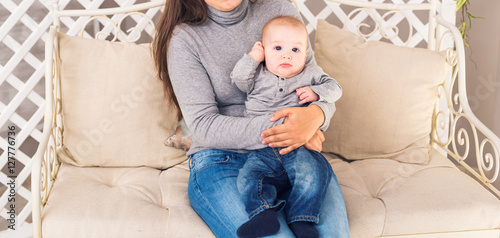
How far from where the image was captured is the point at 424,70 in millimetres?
1784

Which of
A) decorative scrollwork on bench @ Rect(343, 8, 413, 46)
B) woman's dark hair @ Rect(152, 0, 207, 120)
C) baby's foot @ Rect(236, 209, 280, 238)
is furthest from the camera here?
decorative scrollwork on bench @ Rect(343, 8, 413, 46)

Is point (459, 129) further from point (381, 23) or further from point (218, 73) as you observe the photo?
point (218, 73)

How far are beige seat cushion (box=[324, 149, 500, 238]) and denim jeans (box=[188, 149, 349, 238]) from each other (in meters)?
0.13

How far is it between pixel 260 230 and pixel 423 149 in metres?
0.87

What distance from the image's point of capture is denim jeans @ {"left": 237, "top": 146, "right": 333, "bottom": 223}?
1.24 m

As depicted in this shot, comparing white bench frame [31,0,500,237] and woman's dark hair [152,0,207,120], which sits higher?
woman's dark hair [152,0,207,120]

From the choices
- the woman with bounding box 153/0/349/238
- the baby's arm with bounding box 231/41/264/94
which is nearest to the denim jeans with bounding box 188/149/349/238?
the woman with bounding box 153/0/349/238

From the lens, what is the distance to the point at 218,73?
1513mm

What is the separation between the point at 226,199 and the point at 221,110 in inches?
13.9

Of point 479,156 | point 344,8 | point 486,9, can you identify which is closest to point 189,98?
point 479,156

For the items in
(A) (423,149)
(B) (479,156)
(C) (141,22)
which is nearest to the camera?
(B) (479,156)

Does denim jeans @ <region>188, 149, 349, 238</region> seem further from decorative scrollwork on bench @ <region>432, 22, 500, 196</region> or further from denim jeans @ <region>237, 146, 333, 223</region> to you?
decorative scrollwork on bench @ <region>432, 22, 500, 196</region>

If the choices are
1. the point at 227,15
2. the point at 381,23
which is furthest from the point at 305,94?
the point at 381,23

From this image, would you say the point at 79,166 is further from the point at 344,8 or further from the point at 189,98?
the point at 344,8
